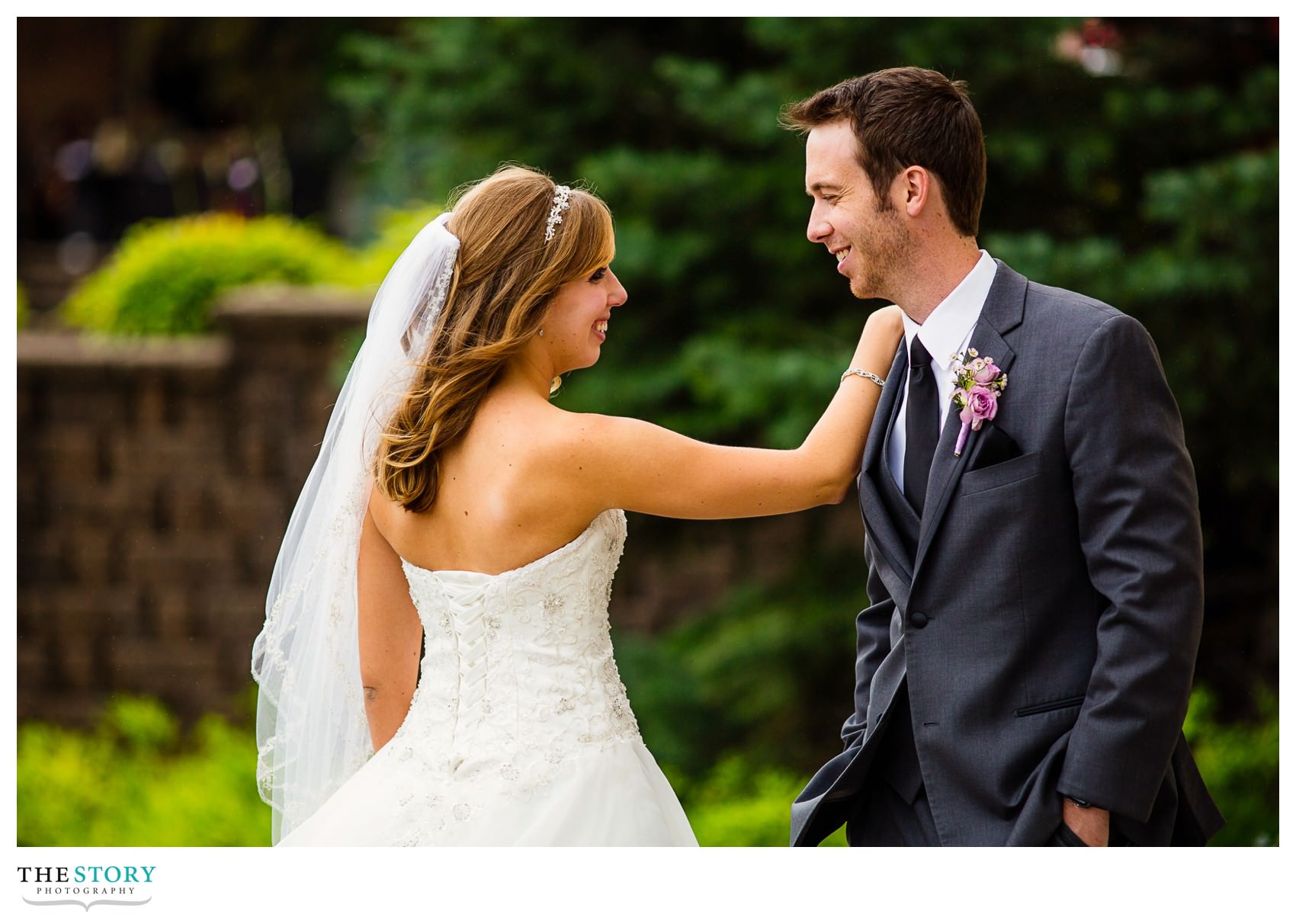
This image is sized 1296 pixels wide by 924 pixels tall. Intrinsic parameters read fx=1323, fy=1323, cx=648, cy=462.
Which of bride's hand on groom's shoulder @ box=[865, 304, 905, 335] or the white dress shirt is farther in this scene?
bride's hand on groom's shoulder @ box=[865, 304, 905, 335]

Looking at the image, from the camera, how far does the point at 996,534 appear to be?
249 cm

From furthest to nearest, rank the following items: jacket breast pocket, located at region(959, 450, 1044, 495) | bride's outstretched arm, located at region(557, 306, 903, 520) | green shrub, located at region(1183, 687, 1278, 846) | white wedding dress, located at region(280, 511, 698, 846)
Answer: green shrub, located at region(1183, 687, 1278, 846), white wedding dress, located at region(280, 511, 698, 846), bride's outstretched arm, located at region(557, 306, 903, 520), jacket breast pocket, located at region(959, 450, 1044, 495)

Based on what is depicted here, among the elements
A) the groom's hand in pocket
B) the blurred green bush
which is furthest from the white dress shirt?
the blurred green bush

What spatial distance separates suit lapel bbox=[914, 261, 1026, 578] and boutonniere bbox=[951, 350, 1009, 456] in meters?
0.02

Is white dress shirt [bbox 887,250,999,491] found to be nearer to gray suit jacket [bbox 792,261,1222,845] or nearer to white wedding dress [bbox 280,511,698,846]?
gray suit jacket [bbox 792,261,1222,845]

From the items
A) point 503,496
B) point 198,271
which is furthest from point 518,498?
point 198,271

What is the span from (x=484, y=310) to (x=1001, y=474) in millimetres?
1144

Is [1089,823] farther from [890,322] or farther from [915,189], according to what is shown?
[915,189]

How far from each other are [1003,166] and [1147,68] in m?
0.80

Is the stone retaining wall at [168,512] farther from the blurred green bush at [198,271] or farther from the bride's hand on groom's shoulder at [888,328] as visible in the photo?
the bride's hand on groom's shoulder at [888,328]

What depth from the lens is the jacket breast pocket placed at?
246 cm

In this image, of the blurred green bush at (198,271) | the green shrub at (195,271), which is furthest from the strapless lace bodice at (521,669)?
the green shrub at (195,271)

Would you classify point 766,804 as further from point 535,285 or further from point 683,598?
point 535,285

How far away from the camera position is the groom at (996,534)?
2367 mm
